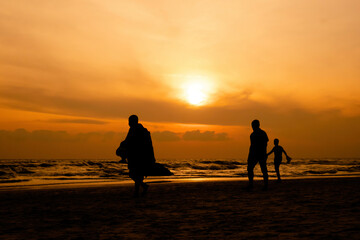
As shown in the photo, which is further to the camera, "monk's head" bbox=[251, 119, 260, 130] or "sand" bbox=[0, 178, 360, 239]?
"monk's head" bbox=[251, 119, 260, 130]

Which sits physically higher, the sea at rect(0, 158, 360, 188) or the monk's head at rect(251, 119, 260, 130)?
the monk's head at rect(251, 119, 260, 130)

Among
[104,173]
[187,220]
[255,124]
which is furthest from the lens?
[104,173]

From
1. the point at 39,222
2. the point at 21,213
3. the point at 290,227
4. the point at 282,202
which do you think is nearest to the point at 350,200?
the point at 282,202

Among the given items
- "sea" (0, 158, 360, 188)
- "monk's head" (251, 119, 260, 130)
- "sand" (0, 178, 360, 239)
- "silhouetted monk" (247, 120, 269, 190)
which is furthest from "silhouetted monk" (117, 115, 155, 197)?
"sea" (0, 158, 360, 188)

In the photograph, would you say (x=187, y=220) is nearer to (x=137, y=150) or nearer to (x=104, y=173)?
(x=137, y=150)

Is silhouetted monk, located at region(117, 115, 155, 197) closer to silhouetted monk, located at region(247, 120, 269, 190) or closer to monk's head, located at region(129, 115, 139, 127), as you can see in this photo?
monk's head, located at region(129, 115, 139, 127)

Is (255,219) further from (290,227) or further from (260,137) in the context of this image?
(260,137)

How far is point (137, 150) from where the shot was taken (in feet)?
34.5

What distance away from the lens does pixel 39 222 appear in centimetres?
673

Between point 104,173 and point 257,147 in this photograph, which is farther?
point 104,173

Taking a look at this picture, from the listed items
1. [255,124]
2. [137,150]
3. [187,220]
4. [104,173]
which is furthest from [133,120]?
[104,173]

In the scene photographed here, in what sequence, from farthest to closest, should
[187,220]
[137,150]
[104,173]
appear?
[104,173] → [137,150] → [187,220]

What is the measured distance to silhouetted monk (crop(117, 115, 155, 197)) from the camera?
10.5m

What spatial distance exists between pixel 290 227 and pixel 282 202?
3.35 meters
